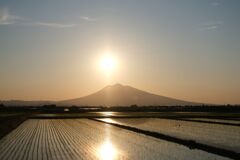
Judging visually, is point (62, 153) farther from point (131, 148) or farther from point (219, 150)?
point (219, 150)

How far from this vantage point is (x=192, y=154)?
1631 cm

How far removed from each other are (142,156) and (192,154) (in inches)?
79.1

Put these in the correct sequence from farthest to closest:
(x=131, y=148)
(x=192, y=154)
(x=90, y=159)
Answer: (x=131, y=148), (x=192, y=154), (x=90, y=159)

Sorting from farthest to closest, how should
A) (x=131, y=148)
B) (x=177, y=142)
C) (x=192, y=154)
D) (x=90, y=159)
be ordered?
(x=177, y=142), (x=131, y=148), (x=192, y=154), (x=90, y=159)

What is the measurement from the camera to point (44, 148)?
1881 centimetres

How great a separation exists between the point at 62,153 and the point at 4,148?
387 cm

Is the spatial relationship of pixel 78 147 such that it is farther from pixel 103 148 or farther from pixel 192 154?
pixel 192 154

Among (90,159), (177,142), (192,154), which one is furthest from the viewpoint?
(177,142)

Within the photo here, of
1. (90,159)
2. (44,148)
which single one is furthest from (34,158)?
(44,148)

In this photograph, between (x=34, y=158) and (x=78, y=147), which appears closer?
(x=34, y=158)

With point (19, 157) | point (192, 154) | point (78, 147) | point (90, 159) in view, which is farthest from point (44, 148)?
point (192, 154)

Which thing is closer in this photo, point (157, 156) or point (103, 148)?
point (157, 156)

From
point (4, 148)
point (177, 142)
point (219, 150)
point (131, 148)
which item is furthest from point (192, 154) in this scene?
point (4, 148)

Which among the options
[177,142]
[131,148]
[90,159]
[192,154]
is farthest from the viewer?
[177,142]
